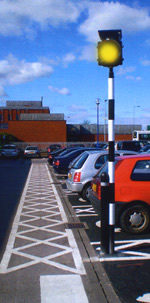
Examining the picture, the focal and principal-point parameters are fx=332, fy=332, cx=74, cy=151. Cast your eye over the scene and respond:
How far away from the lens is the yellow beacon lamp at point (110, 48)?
211 inches

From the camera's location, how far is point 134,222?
657 cm

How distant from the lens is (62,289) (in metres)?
4.21

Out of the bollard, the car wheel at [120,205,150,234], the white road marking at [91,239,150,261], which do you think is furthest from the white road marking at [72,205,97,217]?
the bollard

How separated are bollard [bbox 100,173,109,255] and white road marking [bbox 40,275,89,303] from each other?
3.20ft

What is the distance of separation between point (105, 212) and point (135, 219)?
4.54ft

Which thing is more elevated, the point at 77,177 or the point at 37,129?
the point at 37,129

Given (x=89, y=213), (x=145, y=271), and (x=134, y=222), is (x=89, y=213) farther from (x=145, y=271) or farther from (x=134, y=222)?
(x=145, y=271)

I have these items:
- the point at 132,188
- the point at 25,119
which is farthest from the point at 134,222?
the point at 25,119

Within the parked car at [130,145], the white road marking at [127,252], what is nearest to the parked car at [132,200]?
the white road marking at [127,252]

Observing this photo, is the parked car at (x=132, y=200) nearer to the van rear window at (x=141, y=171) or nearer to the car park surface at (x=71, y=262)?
the van rear window at (x=141, y=171)

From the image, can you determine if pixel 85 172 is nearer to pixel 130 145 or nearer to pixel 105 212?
pixel 105 212

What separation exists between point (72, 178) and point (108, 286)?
6.14 meters

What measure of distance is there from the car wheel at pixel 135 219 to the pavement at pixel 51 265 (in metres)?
0.82

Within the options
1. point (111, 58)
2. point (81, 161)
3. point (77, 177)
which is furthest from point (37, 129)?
point (111, 58)
